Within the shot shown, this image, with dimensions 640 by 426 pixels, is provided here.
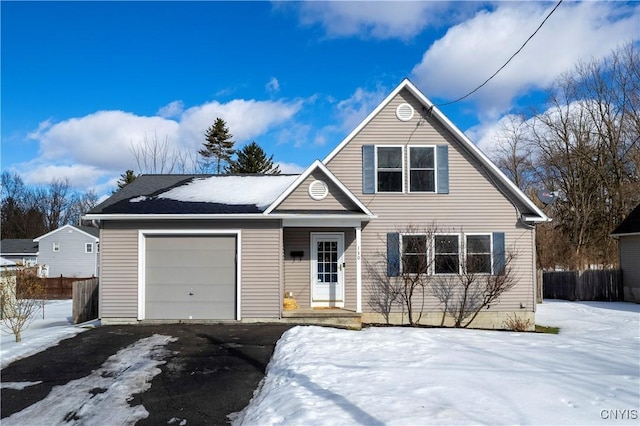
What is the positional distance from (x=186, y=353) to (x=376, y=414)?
471cm

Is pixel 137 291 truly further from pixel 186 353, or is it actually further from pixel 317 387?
pixel 317 387

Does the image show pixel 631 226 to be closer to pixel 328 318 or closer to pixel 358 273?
pixel 358 273

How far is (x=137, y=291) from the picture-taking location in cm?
1184

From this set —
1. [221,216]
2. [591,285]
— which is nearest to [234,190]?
[221,216]

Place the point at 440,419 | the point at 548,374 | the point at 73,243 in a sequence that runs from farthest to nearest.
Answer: the point at 73,243 < the point at 548,374 < the point at 440,419

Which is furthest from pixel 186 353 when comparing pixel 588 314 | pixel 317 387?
pixel 588 314

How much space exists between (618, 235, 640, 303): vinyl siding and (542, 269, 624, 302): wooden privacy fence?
1.17 feet

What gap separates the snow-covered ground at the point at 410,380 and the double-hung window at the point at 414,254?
2.24 meters

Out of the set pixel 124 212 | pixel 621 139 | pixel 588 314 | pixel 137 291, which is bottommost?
pixel 588 314

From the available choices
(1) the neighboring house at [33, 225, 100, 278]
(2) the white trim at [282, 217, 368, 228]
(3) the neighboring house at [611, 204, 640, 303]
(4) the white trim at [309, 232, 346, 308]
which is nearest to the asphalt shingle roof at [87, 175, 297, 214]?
(2) the white trim at [282, 217, 368, 228]

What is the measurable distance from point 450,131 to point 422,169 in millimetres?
1296

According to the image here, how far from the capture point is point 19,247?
46188mm

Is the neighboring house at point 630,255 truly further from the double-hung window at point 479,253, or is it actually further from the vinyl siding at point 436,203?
the double-hung window at point 479,253

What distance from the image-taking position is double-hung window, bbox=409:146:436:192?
13031 millimetres
